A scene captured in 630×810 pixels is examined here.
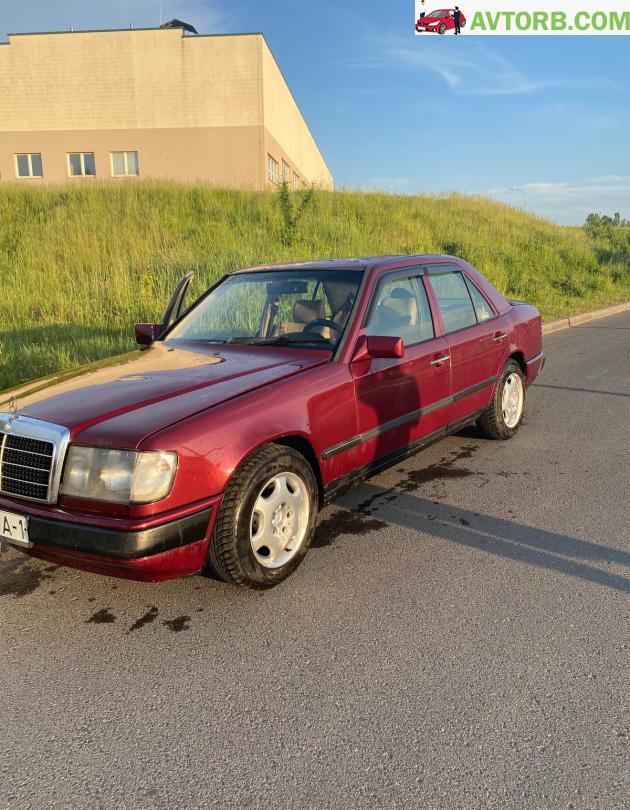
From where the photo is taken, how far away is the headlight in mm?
2613

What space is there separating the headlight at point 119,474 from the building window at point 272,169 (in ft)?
101

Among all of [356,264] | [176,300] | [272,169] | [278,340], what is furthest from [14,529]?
[272,169]

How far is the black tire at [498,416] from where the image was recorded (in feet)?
17.2

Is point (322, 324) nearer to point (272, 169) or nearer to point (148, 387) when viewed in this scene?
point (148, 387)

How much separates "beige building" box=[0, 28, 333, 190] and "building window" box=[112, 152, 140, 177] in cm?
5

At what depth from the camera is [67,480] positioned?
2.72 m

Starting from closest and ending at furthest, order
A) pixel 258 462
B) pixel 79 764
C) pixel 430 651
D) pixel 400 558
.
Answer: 1. pixel 79 764
2. pixel 430 651
3. pixel 258 462
4. pixel 400 558

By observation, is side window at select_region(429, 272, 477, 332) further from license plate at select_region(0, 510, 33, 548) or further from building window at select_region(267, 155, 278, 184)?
building window at select_region(267, 155, 278, 184)

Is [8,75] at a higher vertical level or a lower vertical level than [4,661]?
higher

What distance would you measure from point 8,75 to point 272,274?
110 ft

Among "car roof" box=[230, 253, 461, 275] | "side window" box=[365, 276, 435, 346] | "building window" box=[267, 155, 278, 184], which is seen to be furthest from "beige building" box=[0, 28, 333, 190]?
"side window" box=[365, 276, 435, 346]

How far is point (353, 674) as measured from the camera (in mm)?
A: 2447

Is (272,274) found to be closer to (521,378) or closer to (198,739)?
(521,378)

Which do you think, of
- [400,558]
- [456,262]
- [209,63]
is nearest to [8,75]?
[209,63]
